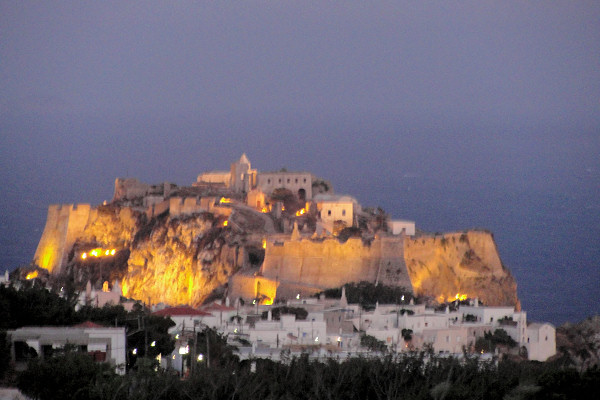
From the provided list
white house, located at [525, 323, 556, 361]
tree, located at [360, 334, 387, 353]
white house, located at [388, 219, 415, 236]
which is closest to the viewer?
tree, located at [360, 334, 387, 353]

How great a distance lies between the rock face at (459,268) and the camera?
178 ft

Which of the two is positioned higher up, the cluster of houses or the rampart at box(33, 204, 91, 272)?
the rampart at box(33, 204, 91, 272)

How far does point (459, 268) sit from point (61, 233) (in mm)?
22104

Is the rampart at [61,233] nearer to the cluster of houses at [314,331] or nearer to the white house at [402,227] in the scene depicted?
the white house at [402,227]

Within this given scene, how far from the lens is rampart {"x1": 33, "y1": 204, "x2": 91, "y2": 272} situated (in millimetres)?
67562

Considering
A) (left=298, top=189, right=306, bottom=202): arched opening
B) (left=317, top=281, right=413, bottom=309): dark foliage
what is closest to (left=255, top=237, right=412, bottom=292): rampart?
(left=317, top=281, right=413, bottom=309): dark foliage

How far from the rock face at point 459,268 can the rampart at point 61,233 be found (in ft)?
65.5

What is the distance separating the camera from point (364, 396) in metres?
24.8

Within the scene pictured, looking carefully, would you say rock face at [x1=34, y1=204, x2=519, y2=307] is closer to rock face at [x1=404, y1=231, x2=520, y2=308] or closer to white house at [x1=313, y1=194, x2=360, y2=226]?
rock face at [x1=404, y1=231, x2=520, y2=308]

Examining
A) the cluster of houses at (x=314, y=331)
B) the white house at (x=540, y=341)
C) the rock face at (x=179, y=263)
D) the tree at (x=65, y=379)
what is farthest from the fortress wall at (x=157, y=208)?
the tree at (x=65, y=379)

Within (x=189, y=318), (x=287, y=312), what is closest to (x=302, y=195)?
(x=287, y=312)

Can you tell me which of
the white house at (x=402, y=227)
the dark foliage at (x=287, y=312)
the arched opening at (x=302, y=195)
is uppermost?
the arched opening at (x=302, y=195)

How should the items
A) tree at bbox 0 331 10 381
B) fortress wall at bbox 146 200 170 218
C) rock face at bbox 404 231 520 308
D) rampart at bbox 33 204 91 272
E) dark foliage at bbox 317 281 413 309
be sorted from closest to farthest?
tree at bbox 0 331 10 381, dark foliage at bbox 317 281 413 309, rock face at bbox 404 231 520 308, fortress wall at bbox 146 200 170 218, rampart at bbox 33 204 91 272

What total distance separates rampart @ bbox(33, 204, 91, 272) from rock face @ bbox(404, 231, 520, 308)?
20.0m
